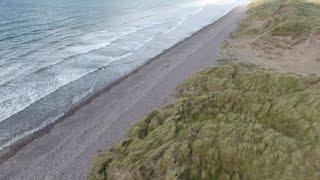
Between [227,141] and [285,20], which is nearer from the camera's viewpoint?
[227,141]

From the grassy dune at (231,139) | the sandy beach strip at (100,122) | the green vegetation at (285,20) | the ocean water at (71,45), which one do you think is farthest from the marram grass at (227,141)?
the green vegetation at (285,20)

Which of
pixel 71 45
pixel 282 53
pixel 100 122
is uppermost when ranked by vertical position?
pixel 100 122

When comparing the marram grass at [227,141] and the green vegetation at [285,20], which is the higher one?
the marram grass at [227,141]

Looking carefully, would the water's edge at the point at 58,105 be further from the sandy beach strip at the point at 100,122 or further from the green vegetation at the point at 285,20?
the green vegetation at the point at 285,20

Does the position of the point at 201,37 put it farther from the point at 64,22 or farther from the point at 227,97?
the point at 227,97

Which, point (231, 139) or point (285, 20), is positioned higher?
point (231, 139)

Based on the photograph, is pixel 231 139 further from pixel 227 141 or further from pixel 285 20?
pixel 285 20

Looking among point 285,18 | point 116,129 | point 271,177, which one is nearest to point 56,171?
point 116,129

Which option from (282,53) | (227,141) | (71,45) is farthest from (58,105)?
(282,53)
